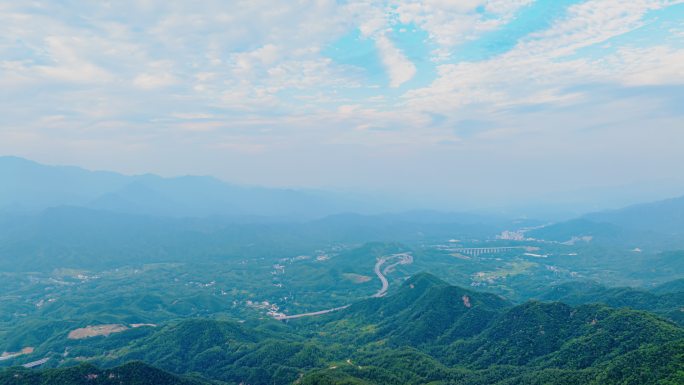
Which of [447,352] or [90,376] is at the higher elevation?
[90,376]

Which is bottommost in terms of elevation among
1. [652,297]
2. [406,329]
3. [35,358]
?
[35,358]

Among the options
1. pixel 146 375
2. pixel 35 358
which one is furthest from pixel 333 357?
pixel 35 358

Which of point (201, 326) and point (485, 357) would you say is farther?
point (201, 326)

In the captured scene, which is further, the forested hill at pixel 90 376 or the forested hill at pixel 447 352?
the forested hill at pixel 90 376

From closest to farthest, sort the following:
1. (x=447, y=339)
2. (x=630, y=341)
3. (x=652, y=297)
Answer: (x=630, y=341) → (x=447, y=339) → (x=652, y=297)

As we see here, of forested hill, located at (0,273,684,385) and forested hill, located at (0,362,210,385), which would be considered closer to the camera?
forested hill, located at (0,273,684,385)

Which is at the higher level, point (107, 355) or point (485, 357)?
point (485, 357)

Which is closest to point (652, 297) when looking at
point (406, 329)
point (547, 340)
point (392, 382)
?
point (547, 340)

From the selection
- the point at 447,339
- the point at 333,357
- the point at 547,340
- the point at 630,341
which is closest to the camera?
the point at 630,341

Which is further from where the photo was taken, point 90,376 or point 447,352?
point 447,352

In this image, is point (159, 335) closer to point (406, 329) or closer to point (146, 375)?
point (146, 375)
